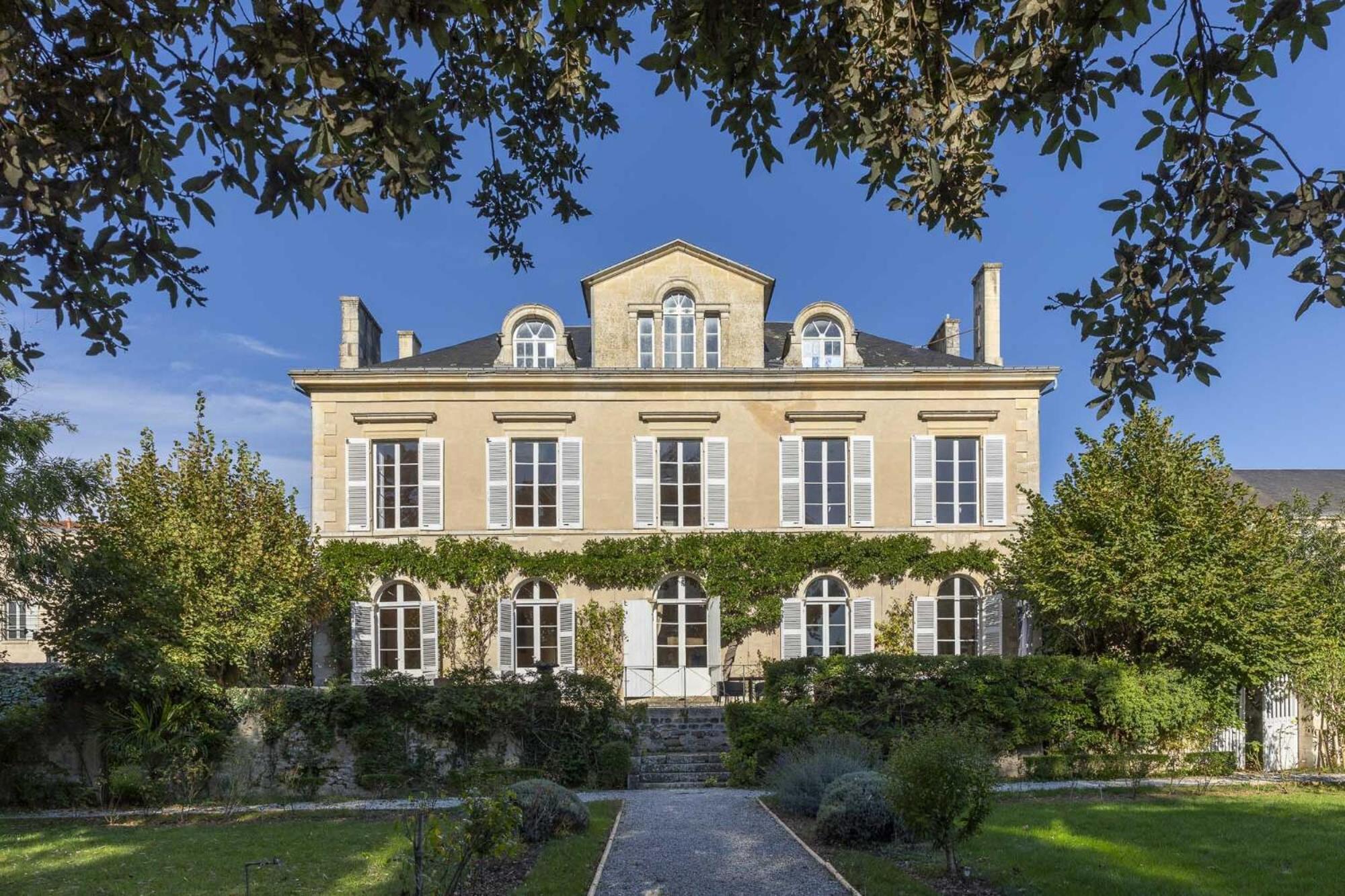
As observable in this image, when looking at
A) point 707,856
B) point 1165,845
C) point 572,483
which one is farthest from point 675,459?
point 1165,845

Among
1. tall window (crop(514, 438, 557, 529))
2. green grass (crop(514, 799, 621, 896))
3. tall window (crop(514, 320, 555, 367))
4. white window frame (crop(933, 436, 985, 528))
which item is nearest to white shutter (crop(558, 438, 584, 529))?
tall window (crop(514, 438, 557, 529))

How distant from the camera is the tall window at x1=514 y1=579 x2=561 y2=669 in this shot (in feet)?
56.9

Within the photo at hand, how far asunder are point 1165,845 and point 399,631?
13.2 meters

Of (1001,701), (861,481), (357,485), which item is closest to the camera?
(1001,701)

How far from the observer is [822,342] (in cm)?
1844

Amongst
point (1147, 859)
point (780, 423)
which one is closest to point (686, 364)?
point (780, 423)

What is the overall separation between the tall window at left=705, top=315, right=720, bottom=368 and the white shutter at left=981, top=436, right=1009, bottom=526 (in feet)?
18.2

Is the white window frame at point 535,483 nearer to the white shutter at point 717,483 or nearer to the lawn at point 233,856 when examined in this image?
the white shutter at point 717,483

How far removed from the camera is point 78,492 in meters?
12.8

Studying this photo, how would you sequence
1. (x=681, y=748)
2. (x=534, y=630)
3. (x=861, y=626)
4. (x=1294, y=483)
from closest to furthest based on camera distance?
1. (x=681, y=748)
2. (x=861, y=626)
3. (x=534, y=630)
4. (x=1294, y=483)

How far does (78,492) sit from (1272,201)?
46.5 feet

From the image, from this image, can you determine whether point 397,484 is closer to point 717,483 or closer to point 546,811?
point 717,483

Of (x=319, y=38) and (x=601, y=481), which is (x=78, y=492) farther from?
(x=319, y=38)

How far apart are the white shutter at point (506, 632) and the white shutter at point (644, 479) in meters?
2.91
